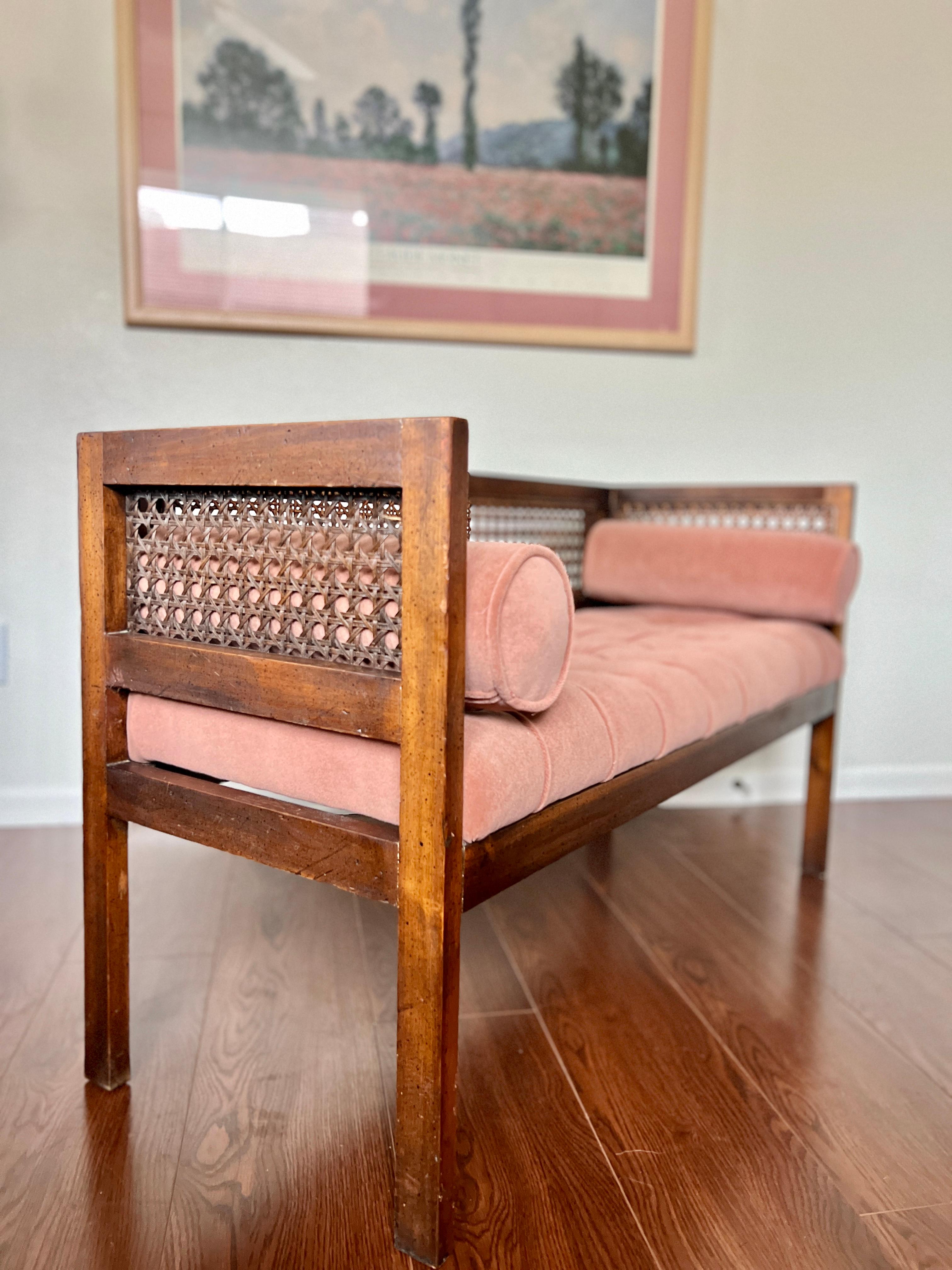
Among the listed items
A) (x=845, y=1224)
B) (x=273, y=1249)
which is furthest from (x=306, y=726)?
(x=845, y=1224)

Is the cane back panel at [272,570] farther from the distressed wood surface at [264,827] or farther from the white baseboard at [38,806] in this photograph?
the white baseboard at [38,806]

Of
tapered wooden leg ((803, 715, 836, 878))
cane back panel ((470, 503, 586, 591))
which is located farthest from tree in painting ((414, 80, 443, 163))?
tapered wooden leg ((803, 715, 836, 878))

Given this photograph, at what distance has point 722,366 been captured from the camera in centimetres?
220

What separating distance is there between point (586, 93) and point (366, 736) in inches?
69.1

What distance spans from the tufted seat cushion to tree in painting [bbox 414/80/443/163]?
46.0 inches

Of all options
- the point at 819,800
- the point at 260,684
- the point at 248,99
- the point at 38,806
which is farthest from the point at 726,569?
the point at 38,806

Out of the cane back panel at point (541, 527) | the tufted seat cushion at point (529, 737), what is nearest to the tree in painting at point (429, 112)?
the cane back panel at point (541, 527)

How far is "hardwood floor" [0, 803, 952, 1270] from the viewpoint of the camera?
0.87m

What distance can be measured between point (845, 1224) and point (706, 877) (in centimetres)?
92

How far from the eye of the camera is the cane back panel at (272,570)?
33.2 inches

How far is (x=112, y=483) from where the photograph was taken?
103 cm

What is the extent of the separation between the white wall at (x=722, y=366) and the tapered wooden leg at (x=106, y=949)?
1013 millimetres

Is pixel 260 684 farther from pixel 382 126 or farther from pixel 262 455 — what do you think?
pixel 382 126

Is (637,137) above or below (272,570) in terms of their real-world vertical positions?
above
